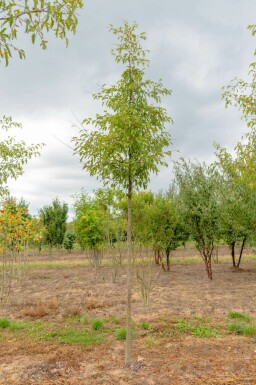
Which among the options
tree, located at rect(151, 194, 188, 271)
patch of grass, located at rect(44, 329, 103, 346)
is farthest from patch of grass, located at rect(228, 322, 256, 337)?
tree, located at rect(151, 194, 188, 271)

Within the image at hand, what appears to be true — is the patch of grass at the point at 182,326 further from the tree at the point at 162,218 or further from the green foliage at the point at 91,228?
the green foliage at the point at 91,228

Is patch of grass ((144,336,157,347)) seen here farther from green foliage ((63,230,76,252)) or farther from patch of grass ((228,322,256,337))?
green foliage ((63,230,76,252))

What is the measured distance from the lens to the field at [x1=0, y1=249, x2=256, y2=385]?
5.66m

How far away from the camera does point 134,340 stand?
7.39 meters

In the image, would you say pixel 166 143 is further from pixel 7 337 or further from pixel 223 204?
pixel 223 204

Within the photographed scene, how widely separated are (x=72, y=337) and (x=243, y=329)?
13.2ft

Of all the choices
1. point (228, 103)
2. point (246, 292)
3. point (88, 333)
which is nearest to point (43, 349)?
point (88, 333)

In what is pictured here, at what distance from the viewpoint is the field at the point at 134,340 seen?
5.66 metres

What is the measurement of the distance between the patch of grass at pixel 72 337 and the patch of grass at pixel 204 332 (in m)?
2.19

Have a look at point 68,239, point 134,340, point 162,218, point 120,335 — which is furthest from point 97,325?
point 68,239

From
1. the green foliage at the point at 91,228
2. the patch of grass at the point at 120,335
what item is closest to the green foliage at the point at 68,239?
the green foliage at the point at 91,228

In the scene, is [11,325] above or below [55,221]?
below

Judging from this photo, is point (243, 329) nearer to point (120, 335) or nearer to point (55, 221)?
point (120, 335)

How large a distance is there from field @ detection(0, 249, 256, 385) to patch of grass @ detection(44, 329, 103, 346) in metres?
0.02
